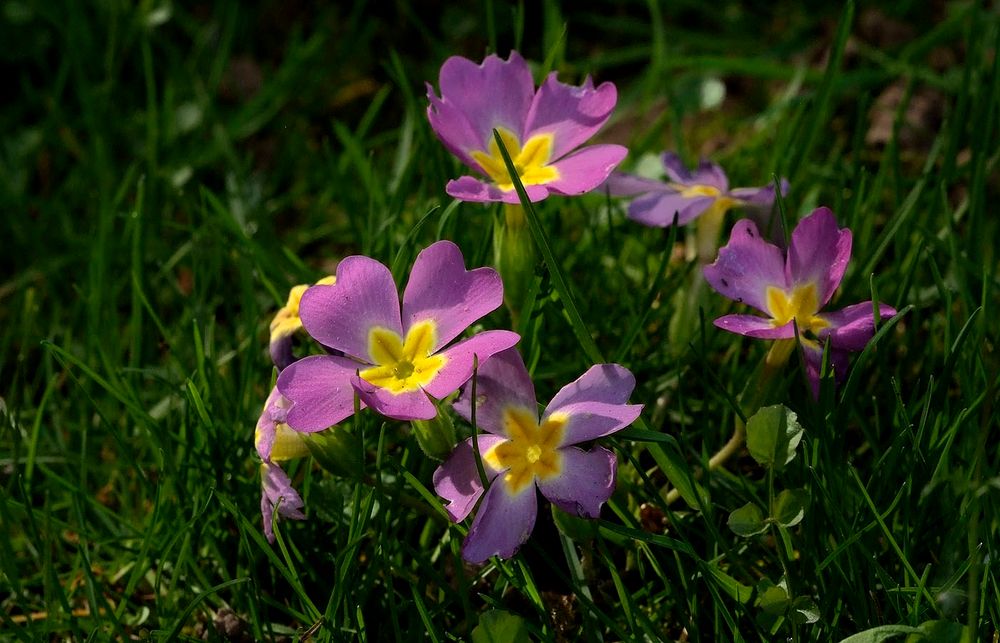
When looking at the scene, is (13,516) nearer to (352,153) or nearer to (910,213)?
(352,153)

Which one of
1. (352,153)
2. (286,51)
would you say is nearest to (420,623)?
(352,153)

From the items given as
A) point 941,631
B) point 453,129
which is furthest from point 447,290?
point 941,631

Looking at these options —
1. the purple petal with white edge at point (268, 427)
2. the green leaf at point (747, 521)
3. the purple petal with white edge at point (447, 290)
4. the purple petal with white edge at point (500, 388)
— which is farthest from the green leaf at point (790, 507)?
the purple petal with white edge at point (268, 427)

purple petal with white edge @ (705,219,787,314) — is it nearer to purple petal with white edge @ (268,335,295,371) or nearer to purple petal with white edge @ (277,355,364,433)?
purple petal with white edge @ (277,355,364,433)

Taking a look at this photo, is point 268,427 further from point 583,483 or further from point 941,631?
point 941,631

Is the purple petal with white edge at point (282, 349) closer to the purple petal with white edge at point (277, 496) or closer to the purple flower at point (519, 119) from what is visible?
the purple petal with white edge at point (277, 496)

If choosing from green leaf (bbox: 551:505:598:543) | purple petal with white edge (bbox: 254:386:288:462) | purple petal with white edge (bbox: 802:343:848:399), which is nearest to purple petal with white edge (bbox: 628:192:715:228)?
purple petal with white edge (bbox: 802:343:848:399)
